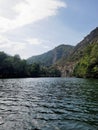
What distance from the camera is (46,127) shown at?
20062mm

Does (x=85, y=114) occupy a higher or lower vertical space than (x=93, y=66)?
lower

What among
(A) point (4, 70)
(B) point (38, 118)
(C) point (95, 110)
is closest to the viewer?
(B) point (38, 118)

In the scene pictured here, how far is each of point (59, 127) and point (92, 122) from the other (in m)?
3.74

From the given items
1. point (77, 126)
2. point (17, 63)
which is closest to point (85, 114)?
point (77, 126)

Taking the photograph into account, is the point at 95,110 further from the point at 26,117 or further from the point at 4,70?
the point at 4,70

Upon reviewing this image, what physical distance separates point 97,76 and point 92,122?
13005 cm

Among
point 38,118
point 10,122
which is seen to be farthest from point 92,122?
point 10,122

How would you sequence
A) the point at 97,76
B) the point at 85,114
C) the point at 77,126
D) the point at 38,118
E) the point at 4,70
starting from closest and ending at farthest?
the point at 77,126
the point at 38,118
the point at 85,114
the point at 97,76
the point at 4,70

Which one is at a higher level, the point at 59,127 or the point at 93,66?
the point at 93,66

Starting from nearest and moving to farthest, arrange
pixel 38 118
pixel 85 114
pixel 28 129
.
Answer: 1. pixel 28 129
2. pixel 38 118
3. pixel 85 114

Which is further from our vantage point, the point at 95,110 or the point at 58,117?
the point at 95,110

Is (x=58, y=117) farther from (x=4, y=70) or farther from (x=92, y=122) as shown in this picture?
(x=4, y=70)

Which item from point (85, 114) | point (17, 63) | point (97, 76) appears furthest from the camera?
point (17, 63)

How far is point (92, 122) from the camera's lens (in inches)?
862
